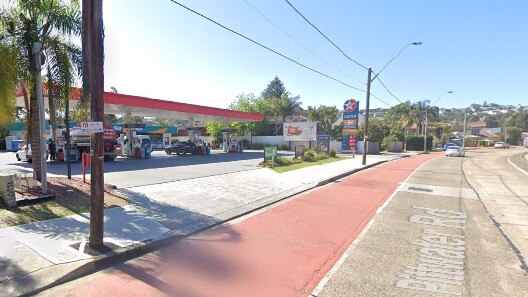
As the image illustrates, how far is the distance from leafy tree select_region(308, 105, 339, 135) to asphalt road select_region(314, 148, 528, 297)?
159 feet

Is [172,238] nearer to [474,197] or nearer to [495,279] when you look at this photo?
[495,279]

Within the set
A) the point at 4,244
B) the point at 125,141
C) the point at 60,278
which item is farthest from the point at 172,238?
the point at 125,141

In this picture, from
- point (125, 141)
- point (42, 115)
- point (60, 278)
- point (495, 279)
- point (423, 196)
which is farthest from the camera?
point (125, 141)

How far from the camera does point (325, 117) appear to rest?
60.3 m

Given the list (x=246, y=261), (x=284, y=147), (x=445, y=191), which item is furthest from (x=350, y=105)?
(x=246, y=261)

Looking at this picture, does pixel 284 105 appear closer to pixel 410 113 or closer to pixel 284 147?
pixel 284 147

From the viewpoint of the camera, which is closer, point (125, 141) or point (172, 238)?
point (172, 238)

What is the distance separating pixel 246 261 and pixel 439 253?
3.61 meters

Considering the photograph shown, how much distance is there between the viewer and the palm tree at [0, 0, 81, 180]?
9.48 metres

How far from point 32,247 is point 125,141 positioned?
22669 mm

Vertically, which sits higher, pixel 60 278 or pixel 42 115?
pixel 42 115

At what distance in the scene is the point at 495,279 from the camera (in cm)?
518

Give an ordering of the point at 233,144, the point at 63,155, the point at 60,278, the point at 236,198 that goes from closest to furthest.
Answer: the point at 60,278, the point at 236,198, the point at 63,155, the point at 233,144

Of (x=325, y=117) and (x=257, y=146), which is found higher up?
(x=325, y=117)
